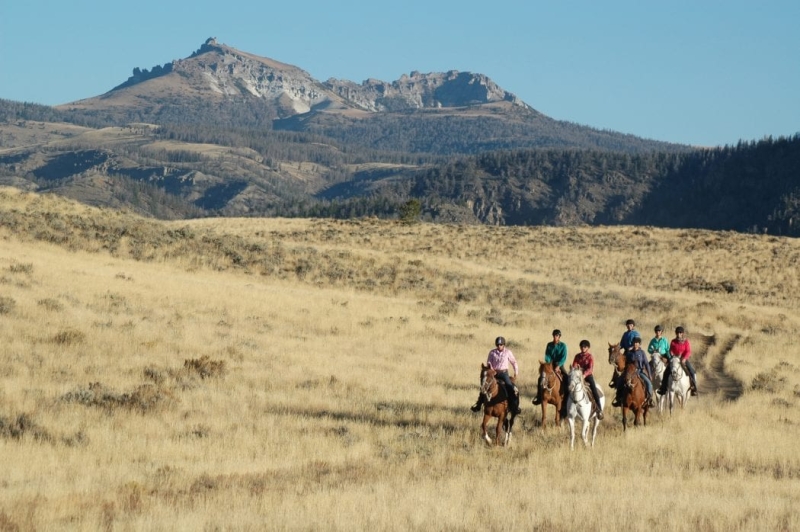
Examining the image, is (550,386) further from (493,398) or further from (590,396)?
(493,398)

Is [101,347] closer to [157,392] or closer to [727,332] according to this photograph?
[157,392]

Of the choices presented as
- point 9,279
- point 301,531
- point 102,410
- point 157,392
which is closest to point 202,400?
point 157,392

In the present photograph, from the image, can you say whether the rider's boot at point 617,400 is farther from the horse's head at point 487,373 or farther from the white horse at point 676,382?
the horse's head at point 487,373

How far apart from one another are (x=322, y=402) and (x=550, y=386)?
17.0 ft

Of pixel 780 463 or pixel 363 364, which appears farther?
pixel 363 364

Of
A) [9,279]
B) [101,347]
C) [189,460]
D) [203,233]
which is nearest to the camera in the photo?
[189,460]

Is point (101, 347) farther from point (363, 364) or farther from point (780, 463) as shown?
point (780, 463)

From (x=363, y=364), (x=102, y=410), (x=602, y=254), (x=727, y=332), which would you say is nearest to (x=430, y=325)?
(x=363, y=364)

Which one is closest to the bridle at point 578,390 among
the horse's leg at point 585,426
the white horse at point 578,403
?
the white horse at point 578,403

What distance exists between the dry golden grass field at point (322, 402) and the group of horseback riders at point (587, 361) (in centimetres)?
77

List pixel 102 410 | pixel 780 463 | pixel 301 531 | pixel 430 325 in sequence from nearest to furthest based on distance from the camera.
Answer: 1. pixel 301 531
2. pixel 780 463
3. pixel 102 410
4. pixel 430 325

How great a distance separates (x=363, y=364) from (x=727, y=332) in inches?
799

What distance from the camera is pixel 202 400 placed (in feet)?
59.0

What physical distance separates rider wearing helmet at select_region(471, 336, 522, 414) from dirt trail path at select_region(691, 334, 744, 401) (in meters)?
8.60
